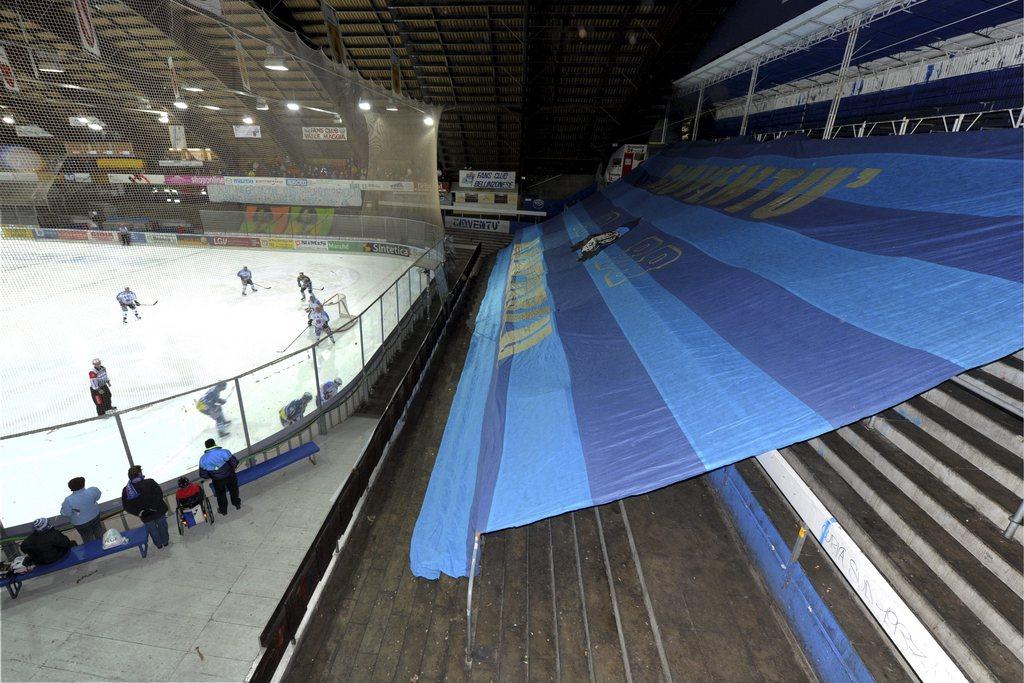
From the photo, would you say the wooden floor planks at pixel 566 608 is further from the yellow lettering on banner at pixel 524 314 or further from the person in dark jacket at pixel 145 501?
the yellow lettering on banner at pixel 524 314

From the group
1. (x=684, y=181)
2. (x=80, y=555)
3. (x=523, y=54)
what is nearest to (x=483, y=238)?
(x=523, y=54)

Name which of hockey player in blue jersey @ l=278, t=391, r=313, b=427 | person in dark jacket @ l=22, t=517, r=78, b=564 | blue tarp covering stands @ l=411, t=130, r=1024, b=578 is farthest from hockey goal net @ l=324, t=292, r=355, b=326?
person in dark jacket @ l=22, t=517, r=78, b=564

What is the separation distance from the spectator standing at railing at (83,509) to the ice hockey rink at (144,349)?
0.40 meters

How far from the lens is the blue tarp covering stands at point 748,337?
3855mm

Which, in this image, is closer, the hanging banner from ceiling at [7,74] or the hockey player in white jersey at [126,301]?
the hanging banner from ceiling at [7,74]

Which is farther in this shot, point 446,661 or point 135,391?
point 135,391

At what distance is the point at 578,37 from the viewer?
19359 mm

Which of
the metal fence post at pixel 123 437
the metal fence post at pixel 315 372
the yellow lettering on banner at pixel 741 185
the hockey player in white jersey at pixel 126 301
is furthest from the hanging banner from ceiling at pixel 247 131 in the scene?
the yellow lettering on banner at pixel 741 185

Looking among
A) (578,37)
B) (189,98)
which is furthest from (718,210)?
(578,37)

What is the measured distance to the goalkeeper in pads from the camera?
11.9 metres

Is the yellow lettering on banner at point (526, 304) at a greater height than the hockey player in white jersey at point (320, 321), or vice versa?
the yellow lettering on banner at point (526, 304)

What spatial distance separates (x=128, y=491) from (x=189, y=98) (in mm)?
7612

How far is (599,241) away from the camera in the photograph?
1238 centimetres

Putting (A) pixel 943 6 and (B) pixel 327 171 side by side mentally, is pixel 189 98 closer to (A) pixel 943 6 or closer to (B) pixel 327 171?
(B) pixel 327 171
